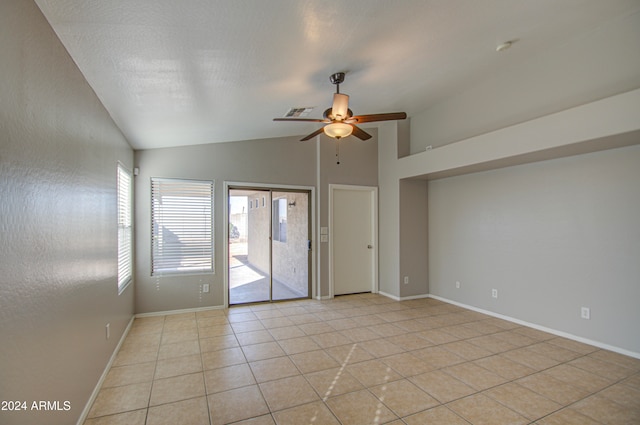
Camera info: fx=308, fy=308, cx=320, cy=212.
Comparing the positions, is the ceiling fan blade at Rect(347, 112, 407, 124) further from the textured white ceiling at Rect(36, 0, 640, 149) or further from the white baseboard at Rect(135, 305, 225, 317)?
the white baseboard at Rect(135, 305, 225, 317)

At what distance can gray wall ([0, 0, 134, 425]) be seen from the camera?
1316 millimetres

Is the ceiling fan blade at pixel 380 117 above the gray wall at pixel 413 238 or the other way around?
above

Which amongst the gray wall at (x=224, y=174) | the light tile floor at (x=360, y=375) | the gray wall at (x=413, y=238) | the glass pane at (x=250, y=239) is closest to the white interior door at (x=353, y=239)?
the gray wall at (x=224, y=174)

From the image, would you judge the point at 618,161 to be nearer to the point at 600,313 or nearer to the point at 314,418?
the point at 600,313

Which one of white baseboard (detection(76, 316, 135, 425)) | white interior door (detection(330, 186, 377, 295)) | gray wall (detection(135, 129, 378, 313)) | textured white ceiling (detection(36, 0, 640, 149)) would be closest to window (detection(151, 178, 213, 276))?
gray wall (detection(135, 129, 378, 313))

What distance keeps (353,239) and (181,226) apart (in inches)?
121

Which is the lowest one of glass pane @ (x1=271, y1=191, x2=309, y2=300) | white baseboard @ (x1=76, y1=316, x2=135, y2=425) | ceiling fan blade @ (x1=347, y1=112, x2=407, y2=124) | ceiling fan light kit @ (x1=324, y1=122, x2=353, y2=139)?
white baseboard @ (x1=76, y1=316, x2=135, y2=425)

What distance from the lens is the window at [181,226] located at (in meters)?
4.69

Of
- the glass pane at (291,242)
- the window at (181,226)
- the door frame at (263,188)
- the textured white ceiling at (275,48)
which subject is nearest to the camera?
the textured white ceiling at (275,48)

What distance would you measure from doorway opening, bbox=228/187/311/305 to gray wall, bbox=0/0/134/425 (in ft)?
9.18

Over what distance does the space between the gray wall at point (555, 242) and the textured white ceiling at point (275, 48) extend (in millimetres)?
1513

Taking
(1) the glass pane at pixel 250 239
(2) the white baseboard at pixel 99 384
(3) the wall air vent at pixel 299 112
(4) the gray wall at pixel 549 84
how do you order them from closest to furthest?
(2) the white baseboard at pixel 99 384
(4) the gray wall at pixel 549 84
(3) the wall air vent at pixel 299 112
(1) the glass pane at pixel 250 239

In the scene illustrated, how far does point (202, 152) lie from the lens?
4910 millimetres

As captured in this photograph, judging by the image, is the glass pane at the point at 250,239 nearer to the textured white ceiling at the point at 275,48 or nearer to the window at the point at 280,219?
the window at the point at 280,219
